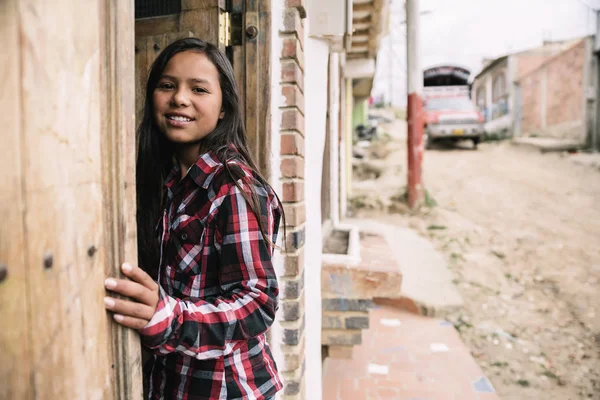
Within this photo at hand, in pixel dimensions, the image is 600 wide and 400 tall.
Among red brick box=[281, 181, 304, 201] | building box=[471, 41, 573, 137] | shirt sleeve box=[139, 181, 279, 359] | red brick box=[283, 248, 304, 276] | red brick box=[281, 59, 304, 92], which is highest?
building box=[471, 41, 573, 137]

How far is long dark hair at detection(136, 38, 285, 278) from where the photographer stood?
1.14 meters

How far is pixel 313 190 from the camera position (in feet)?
7.13

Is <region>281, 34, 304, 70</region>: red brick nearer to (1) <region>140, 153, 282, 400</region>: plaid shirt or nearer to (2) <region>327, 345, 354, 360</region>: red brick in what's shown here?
(1) <region>140, 153, 282, 400</region>: plaid shirt

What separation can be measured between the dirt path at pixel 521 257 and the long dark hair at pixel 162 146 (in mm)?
3202

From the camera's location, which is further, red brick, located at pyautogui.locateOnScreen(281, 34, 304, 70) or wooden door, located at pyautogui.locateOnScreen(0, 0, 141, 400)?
red brick, located at pyautogui.locateOnScreen(281, 34, 304, 70)

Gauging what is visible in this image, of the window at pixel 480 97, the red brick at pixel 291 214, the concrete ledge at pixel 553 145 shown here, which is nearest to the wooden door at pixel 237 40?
the red brick at pixel 291 214

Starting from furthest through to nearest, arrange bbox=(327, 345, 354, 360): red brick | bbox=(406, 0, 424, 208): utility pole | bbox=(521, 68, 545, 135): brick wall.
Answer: bbox=(521, 68, 545, 135): brick wall < bbox=(406, 0, 424, 208): utility pole < bbox=(327, 345, 354, 360): red brick

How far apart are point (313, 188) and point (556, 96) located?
1659cm

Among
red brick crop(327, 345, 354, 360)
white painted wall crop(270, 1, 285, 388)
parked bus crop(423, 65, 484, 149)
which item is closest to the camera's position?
white painted wall crop(270, 1, 285, 388)

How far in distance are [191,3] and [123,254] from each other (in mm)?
1125

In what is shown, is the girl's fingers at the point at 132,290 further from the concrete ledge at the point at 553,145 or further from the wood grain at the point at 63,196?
the concrete ledge at the point at 553,145

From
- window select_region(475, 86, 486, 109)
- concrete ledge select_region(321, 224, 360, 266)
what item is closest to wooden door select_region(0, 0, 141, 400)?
concrete ledge select_region(321, 224, 360, 266)

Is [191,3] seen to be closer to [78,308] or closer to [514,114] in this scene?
[78,308]

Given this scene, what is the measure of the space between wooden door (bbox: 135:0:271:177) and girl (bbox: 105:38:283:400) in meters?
0.42
